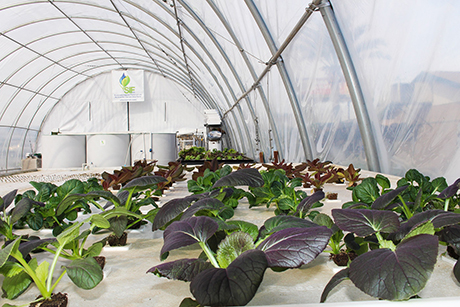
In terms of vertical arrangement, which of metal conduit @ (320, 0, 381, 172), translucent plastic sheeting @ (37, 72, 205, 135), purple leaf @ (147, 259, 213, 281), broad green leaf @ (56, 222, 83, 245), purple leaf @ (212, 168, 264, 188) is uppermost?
translucent plastic sheeting @ (37, 72, 205, 135)

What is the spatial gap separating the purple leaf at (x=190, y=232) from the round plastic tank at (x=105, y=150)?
27.8 ft

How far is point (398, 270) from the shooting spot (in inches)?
15.8

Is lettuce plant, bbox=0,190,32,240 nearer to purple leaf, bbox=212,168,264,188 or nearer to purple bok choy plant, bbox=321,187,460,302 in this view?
purple leaf, bbox=212,168,264,188

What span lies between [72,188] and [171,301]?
74cm

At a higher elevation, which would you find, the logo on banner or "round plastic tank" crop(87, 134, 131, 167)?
the logo on banner

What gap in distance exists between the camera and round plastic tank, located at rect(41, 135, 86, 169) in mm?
8281

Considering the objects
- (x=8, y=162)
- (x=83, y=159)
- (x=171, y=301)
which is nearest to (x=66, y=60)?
(x=8, y=162)

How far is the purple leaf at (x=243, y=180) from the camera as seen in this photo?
0.88 meters

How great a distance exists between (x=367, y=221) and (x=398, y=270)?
0.18m

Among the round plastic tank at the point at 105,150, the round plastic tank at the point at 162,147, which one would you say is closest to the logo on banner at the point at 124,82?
the round plastic tank at the point at 162,147

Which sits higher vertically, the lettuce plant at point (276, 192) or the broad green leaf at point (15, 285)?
the lettuce plant at point (276, 192)

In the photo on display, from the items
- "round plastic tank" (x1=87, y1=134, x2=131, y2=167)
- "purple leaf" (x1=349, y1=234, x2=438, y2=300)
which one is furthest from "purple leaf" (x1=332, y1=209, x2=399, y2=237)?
"round plastic tank" (x1=87, y1=134, x2=131, y2=167)

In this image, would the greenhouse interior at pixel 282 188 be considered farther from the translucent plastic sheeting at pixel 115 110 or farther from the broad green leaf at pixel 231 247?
the translucent plastic sheeting at pixel 115 110

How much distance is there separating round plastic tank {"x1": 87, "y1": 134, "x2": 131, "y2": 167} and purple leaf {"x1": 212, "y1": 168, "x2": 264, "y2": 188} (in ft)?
27.0
